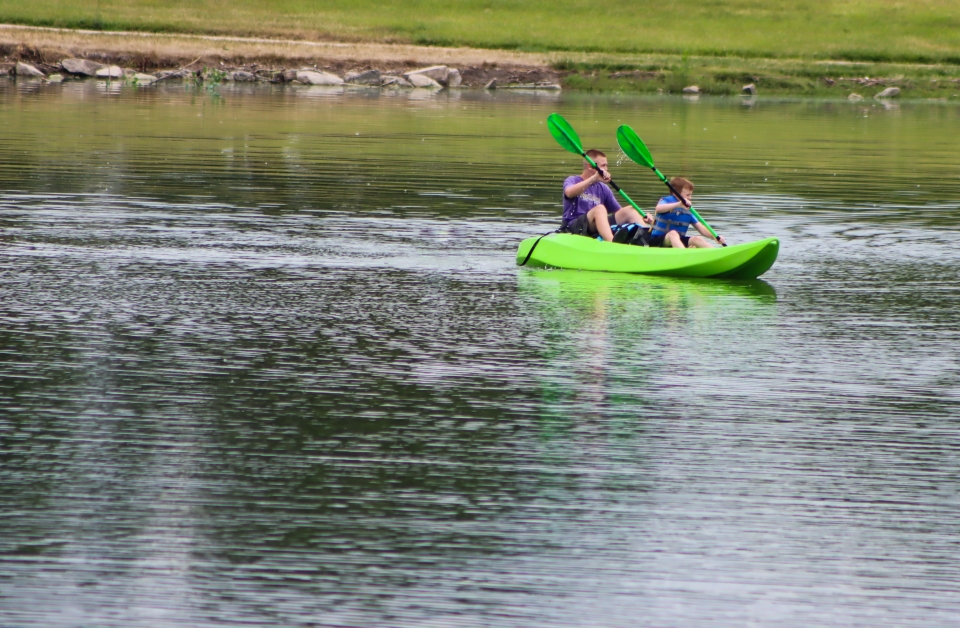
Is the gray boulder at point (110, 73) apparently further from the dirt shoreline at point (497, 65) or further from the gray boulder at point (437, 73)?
the gray boulder at point (437, 73)

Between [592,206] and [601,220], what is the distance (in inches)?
11.0

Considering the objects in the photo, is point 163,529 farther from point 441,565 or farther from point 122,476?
point 441,565

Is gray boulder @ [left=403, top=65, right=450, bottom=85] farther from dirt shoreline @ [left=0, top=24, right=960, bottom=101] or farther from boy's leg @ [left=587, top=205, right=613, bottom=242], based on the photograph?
boy's leg @ [left=587, top=205, right=613, bottom=242]

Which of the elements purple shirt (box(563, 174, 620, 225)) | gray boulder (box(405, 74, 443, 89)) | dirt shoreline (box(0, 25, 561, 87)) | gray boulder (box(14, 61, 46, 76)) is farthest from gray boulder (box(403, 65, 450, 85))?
purple shirt (box(563, 174, 620, 225))

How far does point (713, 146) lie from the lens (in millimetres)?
31109

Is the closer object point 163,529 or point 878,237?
point 163,529

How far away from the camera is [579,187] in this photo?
15570 millimetres

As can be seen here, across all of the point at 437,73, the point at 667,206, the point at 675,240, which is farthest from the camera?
the point at 437,73

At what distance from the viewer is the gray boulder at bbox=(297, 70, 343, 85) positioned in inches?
2132

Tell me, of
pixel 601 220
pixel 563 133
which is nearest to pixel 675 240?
pixel 601 220

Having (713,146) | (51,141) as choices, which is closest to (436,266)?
(51,141)

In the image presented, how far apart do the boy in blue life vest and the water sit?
2.84 ft

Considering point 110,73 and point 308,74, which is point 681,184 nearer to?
point 110,73

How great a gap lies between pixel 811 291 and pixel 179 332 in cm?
613
